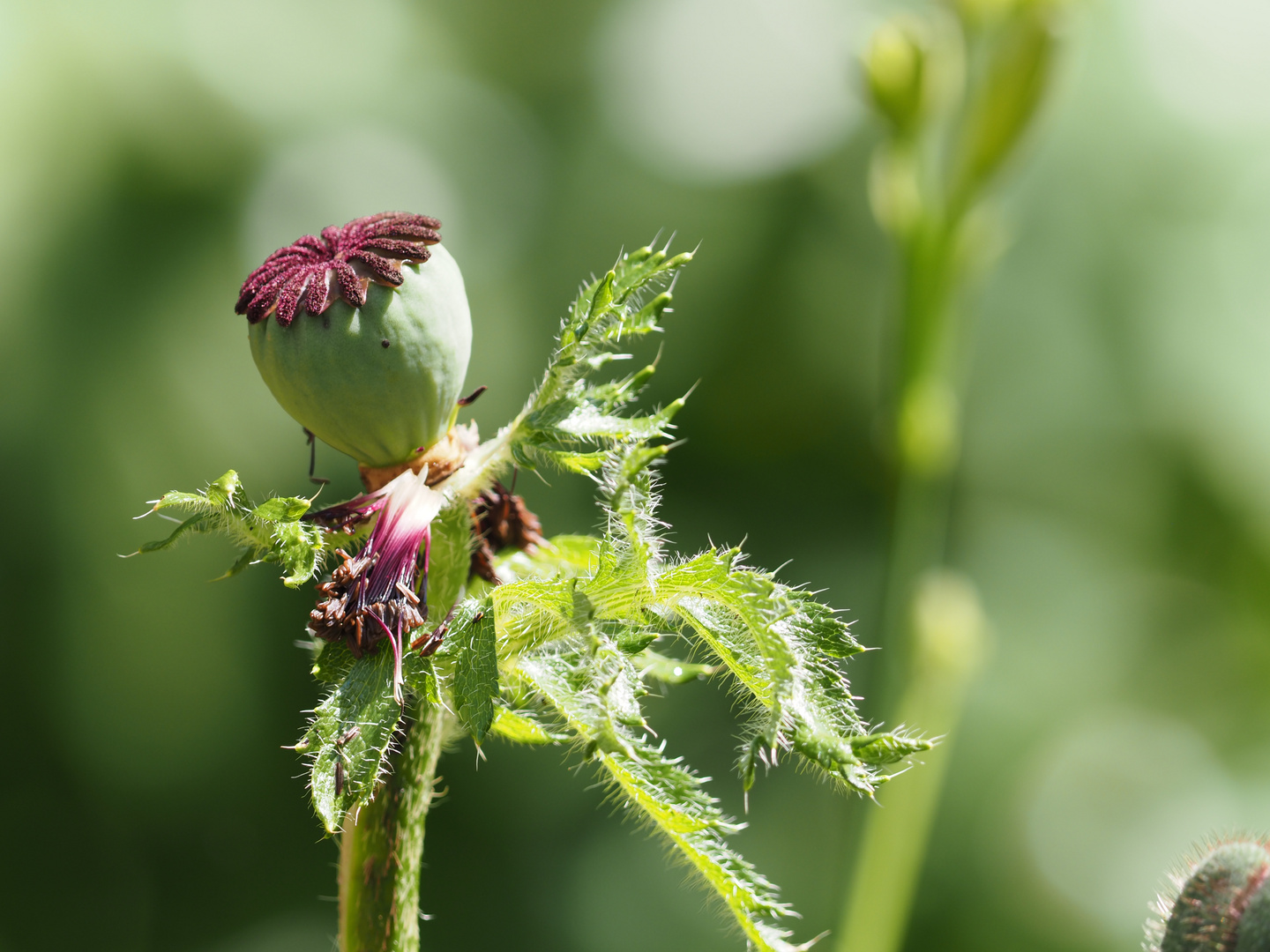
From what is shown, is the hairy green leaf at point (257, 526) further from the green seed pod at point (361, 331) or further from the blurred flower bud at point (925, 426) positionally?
the blurred flower bud at point (925, 426)

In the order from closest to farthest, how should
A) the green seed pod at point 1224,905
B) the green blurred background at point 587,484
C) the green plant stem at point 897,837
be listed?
A: 1. the green seed pod at point 1224,905
2. the green plant stem at point 897,837
3. the green blurred background at point 587,484

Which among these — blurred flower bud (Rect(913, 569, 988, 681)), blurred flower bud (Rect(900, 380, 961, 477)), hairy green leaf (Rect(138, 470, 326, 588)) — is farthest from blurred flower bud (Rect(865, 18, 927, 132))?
hairy green leaf (Rect(138, 470, 326, 588))

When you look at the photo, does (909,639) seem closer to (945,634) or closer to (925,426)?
(945,634)

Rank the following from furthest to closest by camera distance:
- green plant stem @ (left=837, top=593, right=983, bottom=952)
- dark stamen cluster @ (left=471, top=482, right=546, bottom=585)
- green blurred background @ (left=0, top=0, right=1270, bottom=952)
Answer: green blurred background @ (left=0, top=0, right=1270, bottom=952) < green plant stem @ (left=837, top=593, right=983, bottom=952) < dark stamen cluster @ (left=471, top=482, right=546, bottom=585)

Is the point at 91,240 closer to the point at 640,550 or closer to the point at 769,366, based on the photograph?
the point at 769,366

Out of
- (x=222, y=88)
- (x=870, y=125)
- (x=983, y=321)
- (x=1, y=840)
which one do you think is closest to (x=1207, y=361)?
(x=983, y=321)

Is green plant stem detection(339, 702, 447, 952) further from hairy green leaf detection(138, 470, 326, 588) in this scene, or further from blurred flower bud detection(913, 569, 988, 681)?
blurred flower bud detection(913, 569, 988, 681)

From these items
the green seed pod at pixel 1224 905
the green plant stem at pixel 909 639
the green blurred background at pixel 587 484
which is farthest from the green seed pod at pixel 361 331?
the green blurred background at pixel 587 484
